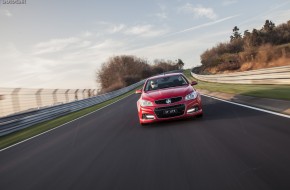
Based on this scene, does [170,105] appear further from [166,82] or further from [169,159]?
[169,159]

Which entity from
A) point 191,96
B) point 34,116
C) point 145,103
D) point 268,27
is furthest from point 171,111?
point 268,27

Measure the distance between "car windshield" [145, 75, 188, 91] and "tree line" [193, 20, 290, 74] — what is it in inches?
1083

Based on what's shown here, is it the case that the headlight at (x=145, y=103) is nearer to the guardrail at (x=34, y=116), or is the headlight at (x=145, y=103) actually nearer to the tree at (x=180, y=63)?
the guardrail at (x=34, y=116)

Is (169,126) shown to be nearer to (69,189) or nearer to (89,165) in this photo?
(89,165)

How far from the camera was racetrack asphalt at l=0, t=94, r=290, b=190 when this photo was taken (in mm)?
4633

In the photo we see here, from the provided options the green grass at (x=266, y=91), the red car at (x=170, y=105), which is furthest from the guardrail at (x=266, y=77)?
the red car at (x=170, y=105)

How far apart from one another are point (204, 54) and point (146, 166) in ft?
301

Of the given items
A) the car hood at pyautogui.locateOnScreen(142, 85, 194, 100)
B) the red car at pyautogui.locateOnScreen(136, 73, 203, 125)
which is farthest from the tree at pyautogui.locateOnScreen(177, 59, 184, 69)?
the red car at pyautogui.locateOnScreen(136, 73, 203, 125)

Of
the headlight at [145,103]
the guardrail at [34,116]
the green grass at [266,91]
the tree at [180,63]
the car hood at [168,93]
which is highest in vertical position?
the tree at [180,63]

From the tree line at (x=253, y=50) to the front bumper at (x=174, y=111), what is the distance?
28974 millimetres

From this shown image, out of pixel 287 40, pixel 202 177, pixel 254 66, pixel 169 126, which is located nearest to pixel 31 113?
pixel 169 126

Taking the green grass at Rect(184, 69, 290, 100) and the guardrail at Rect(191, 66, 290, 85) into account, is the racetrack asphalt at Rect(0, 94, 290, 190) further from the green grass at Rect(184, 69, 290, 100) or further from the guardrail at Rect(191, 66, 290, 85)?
the guardrail at Rect(191, 66, 290, 85)

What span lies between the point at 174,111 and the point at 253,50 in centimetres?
4324

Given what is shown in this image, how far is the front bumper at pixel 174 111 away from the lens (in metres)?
9.85
